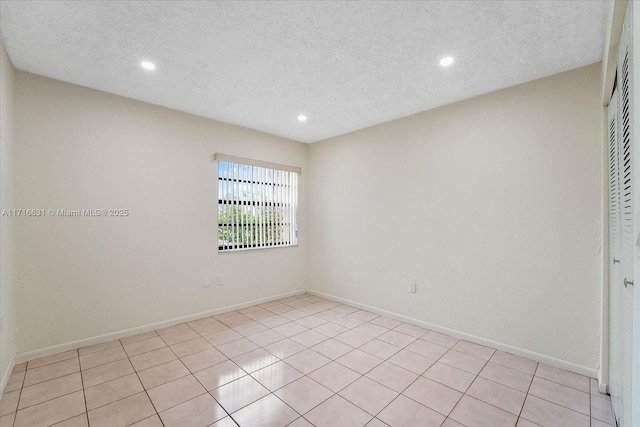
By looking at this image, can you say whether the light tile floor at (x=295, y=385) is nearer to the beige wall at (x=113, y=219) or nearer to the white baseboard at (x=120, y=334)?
the white baseboard at (x=120, y=334)

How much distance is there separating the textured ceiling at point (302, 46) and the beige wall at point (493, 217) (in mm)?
362

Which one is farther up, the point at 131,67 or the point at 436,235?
the point at 131,67

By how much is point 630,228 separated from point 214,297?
152 inches

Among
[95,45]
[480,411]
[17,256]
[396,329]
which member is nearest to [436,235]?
[396,329]

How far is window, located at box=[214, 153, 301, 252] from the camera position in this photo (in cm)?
394

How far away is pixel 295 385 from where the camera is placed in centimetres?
224

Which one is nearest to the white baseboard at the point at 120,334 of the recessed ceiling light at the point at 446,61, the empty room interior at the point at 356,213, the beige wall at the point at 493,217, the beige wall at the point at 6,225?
the empty room interior at the point at 356,213

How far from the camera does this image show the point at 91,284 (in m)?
2.91

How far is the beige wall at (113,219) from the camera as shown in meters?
2.63

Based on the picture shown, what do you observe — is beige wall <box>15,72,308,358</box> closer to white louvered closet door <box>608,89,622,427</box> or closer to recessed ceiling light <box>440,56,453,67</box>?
recessed ceiling light <box>440,56,453,67</box>

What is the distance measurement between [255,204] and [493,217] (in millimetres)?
2985

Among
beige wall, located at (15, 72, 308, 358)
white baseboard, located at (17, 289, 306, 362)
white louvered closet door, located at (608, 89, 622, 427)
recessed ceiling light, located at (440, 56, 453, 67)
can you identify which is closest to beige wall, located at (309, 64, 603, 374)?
white louvered closet door, located at (608, 89, 622, 427)

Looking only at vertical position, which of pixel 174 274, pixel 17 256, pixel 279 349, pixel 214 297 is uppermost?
pixel 17 256

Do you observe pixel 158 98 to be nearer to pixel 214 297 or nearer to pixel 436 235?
pixel 214 297
